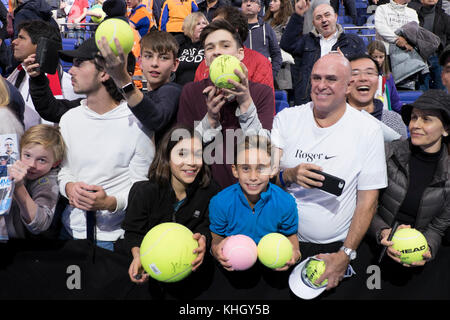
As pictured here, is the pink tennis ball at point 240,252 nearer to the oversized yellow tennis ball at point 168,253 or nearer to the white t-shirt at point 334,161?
the oversized yellow tennis ball at point 168,253

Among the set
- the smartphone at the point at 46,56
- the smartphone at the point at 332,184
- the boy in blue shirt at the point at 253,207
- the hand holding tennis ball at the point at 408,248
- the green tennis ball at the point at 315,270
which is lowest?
the green tennis ball at the point at 315,270

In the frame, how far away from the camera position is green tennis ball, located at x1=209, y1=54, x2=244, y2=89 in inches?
107

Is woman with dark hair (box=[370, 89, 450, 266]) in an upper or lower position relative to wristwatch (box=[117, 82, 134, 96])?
lower

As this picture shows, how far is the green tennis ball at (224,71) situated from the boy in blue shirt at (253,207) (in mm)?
424

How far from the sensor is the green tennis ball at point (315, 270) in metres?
2.63

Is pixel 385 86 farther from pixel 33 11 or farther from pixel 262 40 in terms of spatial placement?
pixel 33 11

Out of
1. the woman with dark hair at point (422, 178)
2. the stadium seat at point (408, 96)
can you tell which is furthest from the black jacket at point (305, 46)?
the woman with dark hair at point (422, 178)

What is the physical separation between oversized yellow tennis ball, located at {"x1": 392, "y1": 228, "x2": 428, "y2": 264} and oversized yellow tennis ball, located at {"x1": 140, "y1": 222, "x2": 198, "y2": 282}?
127cm

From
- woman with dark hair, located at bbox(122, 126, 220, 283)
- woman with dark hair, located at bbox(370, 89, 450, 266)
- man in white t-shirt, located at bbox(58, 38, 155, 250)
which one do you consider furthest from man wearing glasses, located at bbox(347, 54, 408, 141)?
man in white t-shirt, located at bbox(58, 38, 155, 250)

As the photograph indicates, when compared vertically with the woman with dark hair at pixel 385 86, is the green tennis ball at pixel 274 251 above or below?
below

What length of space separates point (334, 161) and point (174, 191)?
1092 mm

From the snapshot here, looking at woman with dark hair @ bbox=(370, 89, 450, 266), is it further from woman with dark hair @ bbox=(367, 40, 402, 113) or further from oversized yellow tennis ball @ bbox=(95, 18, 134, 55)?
oversized yellow tennis ball @ bbox=(95, 18, 134, 55)

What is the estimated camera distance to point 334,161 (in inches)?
112

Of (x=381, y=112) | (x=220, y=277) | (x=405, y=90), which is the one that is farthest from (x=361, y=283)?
(x=405, y=90)
